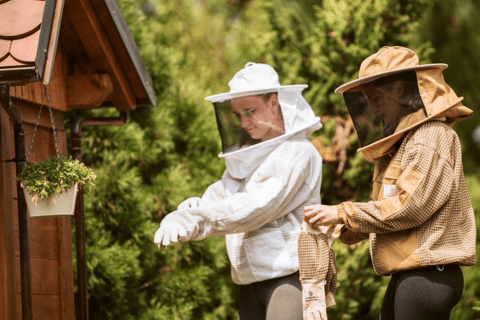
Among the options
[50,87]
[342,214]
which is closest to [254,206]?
[342,214]

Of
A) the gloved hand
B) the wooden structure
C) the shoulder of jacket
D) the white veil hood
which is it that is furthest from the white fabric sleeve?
the wooden structure

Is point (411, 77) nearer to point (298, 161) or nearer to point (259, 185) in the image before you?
point (298, 161)

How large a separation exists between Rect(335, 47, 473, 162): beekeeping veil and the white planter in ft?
5.36

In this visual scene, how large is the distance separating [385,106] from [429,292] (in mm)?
966

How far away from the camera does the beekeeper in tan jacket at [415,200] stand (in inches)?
112

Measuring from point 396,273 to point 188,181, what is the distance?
4.89 meters

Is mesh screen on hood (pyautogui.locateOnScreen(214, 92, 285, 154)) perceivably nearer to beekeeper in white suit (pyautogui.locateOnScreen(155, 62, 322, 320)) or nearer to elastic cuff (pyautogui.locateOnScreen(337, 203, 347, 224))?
beekeeper in white suit (pyautogui.locateOnScreen(155, 62, 322, 320))

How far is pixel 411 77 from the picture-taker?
2988 mm

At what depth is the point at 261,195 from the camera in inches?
132

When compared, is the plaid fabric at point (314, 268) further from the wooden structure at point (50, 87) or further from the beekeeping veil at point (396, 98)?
the wooden structure at point (50, 87)

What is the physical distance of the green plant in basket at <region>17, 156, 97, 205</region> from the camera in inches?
125

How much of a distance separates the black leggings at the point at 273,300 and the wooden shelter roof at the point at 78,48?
65.5 inches

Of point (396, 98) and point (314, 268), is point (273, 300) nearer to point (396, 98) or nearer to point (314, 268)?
point (314, 268)

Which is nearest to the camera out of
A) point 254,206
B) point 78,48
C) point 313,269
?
point 313,269
